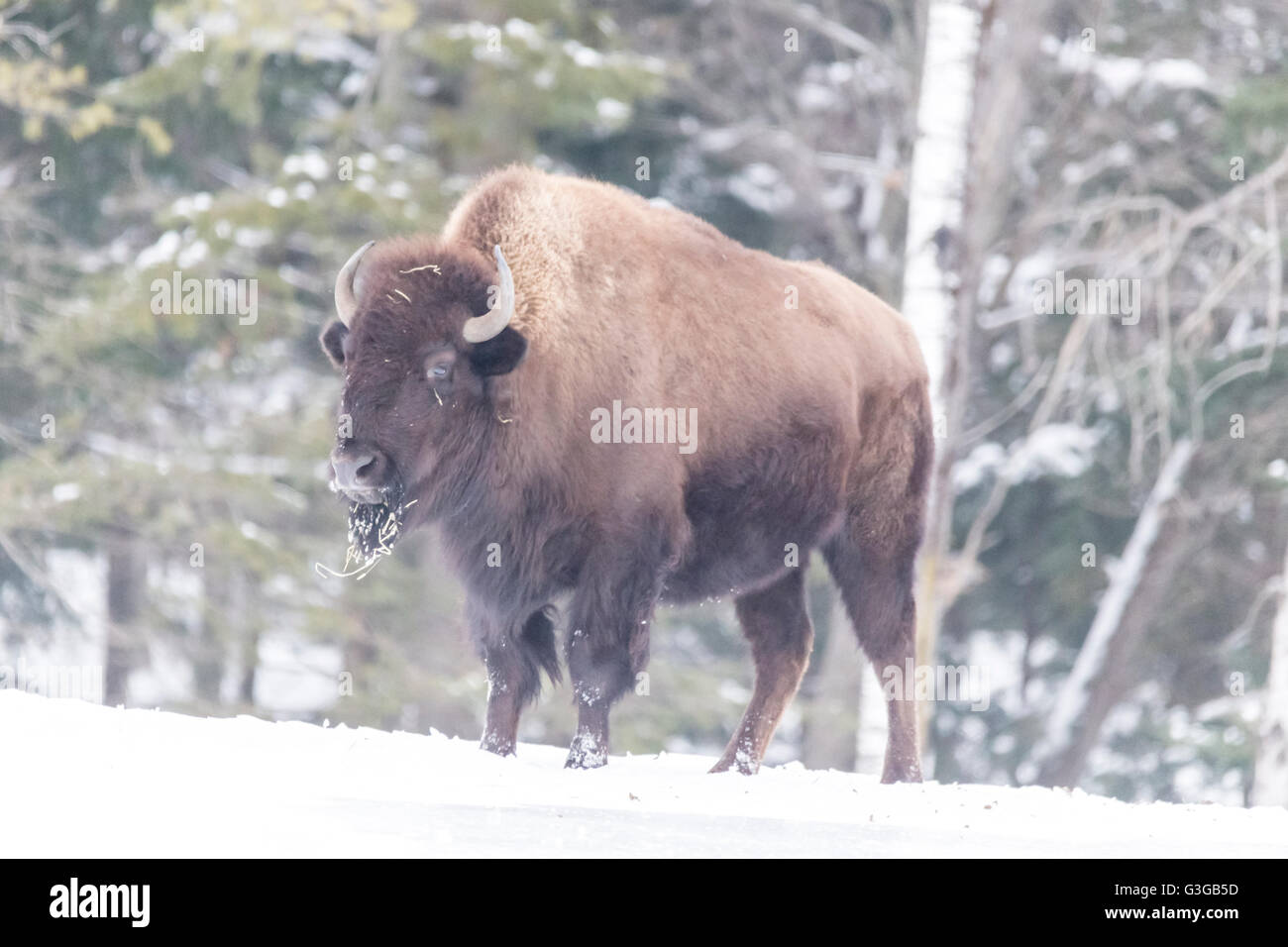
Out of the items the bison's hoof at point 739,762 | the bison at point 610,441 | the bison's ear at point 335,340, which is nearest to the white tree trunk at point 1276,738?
the bison at point 610,441

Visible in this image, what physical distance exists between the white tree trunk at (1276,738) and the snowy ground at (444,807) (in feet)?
15.5

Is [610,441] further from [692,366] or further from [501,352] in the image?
[692,366]

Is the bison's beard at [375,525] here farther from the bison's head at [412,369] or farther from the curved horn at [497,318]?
the curved horn at [497,318]

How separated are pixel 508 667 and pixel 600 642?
0.56m

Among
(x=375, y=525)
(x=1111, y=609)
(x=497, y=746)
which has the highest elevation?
(x=375, y=525)

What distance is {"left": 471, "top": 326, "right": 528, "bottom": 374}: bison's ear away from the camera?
6.54 metres

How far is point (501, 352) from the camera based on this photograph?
656 cm

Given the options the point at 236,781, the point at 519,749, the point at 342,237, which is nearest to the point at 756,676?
the point at 519,749

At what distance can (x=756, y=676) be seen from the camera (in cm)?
799

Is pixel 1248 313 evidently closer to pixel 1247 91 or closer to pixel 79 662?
pixel 1247 91

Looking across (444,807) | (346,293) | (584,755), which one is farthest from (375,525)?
(444,807)

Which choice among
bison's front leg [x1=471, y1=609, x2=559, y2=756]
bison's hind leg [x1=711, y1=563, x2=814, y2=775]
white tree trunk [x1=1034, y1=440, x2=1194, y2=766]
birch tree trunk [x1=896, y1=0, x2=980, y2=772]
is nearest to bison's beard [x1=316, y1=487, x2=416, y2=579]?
bison's front leg [x1=471, y1=609, x2=559, y2=756]

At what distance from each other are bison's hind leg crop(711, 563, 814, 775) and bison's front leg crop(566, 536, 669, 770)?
1.36 meters

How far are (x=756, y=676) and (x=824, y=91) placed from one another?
502 inches
